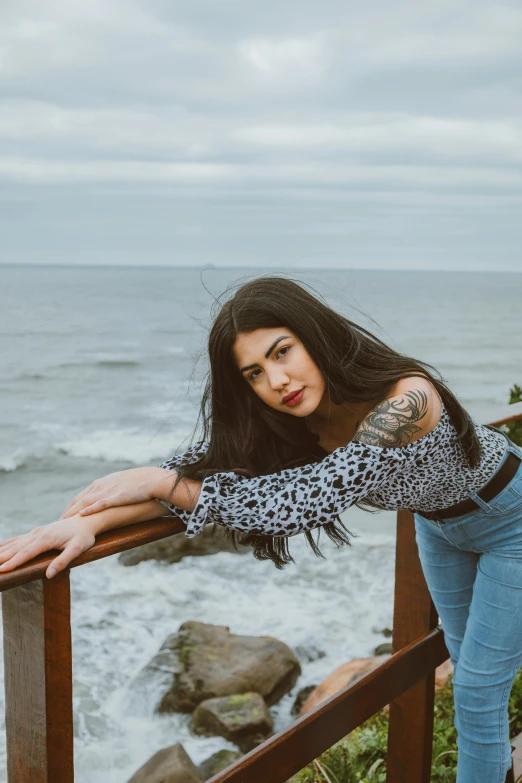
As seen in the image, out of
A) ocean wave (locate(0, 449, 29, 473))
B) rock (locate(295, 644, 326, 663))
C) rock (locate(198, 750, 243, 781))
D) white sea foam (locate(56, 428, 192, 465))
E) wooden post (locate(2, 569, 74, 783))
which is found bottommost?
ocean wave (locate(0, 449, 29, 473))

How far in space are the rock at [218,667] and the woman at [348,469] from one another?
4464 millimetres

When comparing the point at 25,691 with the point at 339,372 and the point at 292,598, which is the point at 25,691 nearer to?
the point at 339,372

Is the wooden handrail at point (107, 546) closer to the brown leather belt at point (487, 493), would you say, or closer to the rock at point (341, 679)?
the brown leather belt at point (487, 493)

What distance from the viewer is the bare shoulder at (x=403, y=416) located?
5.76 feet

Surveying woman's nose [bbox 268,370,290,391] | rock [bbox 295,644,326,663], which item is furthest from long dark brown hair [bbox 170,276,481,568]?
rock [bbox 295,644,326,663]

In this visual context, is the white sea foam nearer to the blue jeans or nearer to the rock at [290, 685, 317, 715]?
the rock at [290, 685, 317, 715]

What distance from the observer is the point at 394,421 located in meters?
1.77

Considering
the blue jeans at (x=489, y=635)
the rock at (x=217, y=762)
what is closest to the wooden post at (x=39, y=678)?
the blue jeans at (x=489, y=635)

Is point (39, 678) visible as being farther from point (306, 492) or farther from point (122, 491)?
point (306, 492)

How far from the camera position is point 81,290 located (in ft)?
276

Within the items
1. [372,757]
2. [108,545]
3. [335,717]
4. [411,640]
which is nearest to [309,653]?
[372,757]

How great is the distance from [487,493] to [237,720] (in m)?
4.44

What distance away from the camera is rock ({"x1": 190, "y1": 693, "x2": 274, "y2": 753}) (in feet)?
18.7

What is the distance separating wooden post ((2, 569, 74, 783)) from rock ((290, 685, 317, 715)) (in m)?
5.37
